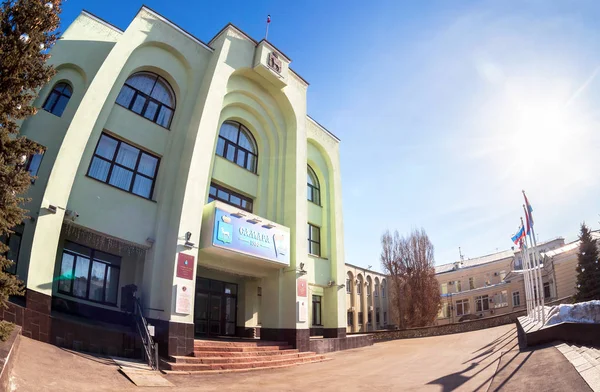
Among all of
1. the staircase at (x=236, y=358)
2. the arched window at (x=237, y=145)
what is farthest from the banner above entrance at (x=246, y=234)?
the arched window at (x=237, y=145)

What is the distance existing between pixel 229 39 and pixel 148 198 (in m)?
8.08

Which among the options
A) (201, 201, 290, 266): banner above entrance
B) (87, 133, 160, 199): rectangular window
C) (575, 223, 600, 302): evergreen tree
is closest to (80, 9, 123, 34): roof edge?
(87, 133, 160, 199): rectangular window

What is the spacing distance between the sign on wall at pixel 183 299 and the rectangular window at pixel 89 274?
333 cm

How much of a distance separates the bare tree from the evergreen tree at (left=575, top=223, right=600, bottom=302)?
12.2 metres

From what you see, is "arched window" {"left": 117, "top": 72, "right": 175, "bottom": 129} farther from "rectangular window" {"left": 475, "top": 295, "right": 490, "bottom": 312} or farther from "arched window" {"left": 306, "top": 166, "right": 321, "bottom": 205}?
"rectangular window" {"left": 475, "top": 295, "right": 490, "bottom": 312}

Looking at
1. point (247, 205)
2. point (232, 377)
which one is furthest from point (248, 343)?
point (247, 205)

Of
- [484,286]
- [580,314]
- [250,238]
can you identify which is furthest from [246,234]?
[484,286]

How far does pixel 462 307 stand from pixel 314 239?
119 feet

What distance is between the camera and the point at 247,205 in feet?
59.2

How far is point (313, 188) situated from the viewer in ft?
75.0

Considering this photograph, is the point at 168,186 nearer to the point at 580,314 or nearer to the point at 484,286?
the point at 580,314

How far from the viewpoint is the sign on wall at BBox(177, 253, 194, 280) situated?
41.9ft

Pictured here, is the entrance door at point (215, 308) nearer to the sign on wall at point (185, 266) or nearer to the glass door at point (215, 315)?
the glass door at point (215, 315)

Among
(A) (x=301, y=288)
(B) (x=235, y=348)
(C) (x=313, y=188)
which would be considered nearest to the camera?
(B) (x=235, y=348)
